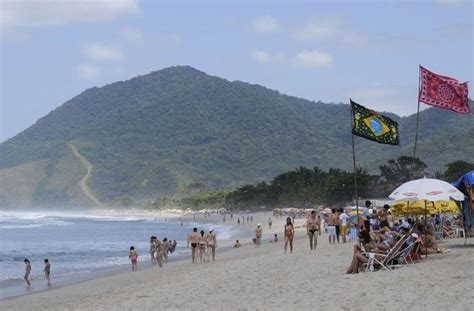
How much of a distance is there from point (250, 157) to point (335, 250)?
17661cm

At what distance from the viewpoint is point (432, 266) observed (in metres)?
13.5

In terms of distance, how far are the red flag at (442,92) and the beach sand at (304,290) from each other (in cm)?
313

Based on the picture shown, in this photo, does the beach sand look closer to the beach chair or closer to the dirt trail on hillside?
the beach chair

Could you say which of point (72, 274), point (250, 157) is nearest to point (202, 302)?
point (72, 274)

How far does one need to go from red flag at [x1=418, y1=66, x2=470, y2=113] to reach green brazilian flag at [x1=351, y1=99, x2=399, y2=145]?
92 centimetres

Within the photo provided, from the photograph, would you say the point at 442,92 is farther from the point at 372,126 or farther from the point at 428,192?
the point at 428,192

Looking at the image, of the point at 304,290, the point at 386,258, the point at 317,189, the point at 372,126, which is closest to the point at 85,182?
the point at 317,189

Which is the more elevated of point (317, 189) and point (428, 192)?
point (317, 189)

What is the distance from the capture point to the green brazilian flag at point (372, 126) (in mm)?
16641

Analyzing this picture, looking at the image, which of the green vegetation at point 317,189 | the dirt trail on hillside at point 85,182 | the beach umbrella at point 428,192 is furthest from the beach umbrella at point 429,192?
the dirt trail on hillside at point 85,182

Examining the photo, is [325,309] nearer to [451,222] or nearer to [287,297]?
[287,297]

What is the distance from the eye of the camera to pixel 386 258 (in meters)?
13.9

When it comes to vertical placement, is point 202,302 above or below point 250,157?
below

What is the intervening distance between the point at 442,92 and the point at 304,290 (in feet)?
23.4
